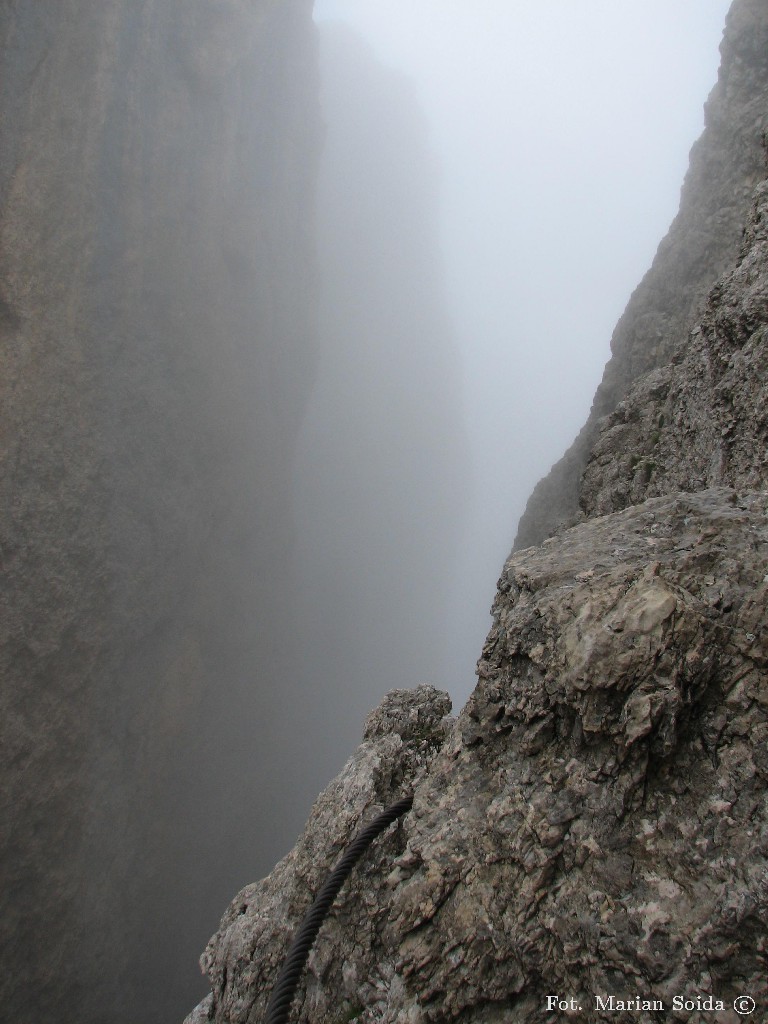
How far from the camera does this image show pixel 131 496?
20500mm

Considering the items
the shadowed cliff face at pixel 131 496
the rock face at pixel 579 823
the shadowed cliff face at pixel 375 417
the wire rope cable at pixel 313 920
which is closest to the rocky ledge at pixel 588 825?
the rock face at pixel 579 823

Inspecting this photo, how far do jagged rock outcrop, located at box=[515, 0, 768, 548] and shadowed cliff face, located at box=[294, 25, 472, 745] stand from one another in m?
27.4

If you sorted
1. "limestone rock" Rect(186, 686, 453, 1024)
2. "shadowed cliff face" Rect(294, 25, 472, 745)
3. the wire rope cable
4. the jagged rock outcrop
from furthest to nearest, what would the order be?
"shadowed cliff face" Rect(294, 25, 472, 745) < the jagged rock outcrop < "limestone rock" Rect(186, 686, 453, 1024) < the wire rope cable

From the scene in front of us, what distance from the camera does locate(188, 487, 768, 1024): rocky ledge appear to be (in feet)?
9.11

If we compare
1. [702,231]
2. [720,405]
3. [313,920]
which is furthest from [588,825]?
[702,231]

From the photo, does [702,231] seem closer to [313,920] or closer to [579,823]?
[579,823]

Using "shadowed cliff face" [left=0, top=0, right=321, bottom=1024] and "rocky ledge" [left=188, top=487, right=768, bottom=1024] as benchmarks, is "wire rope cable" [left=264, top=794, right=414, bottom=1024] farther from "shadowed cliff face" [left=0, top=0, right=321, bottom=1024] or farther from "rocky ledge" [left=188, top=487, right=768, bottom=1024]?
"shadowed cliff face" [left=0, top=0, right=321, bottom=1024]

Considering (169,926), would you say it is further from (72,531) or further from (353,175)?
(353,175)

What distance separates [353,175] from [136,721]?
2160 inches

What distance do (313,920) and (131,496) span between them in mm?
18845

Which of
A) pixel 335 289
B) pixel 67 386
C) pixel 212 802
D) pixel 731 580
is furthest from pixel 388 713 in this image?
pixel 335 289

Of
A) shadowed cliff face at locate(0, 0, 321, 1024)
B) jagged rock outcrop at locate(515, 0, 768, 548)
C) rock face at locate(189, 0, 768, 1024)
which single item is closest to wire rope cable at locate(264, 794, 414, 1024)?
rock face at locate(189, 0, 768, 1024)

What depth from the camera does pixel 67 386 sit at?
17.5 meters


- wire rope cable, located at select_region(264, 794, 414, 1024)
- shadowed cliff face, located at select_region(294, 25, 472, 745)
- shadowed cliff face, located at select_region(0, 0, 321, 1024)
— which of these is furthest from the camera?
shadowed cliff face, located at select_region(294, 25, 472, 745)
